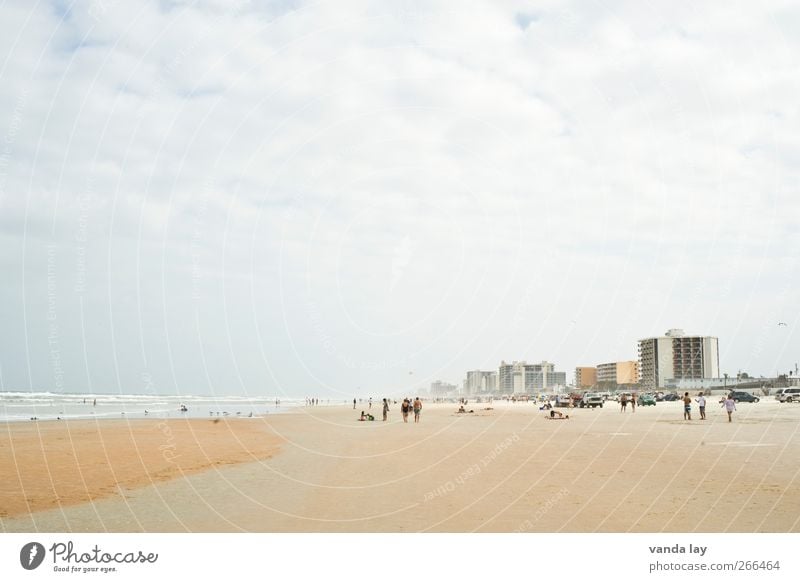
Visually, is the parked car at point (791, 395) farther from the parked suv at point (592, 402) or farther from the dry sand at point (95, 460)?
the dry sand at point (95, 460)

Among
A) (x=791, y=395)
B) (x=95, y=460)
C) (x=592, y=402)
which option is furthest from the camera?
(x=592, y=402)

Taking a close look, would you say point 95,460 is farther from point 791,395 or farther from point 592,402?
point 791,395

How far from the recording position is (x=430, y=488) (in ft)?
57.1

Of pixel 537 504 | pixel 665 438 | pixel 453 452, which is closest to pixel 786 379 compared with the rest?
pixel 665 438

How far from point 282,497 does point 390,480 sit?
13.1 ft

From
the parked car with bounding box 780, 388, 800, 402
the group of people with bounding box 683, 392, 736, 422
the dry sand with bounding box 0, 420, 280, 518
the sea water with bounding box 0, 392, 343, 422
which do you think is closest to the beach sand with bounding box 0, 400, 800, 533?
the dry sand with bounding box 0, 420, 280, 518

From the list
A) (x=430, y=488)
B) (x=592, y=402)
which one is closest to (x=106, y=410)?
(x=592, y=402)

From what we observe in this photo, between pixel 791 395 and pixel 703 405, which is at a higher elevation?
pixel 703 405

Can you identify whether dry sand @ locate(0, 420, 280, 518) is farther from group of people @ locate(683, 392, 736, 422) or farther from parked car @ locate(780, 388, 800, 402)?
parked car @ locate(780, 388, 800, 402)

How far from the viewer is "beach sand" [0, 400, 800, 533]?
43.0ft

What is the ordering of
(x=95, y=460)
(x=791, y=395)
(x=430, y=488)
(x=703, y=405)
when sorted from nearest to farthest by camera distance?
(x=430, y=488) < (x=95, y=460) < (x=703, y=405) < (x=791, y=395)
